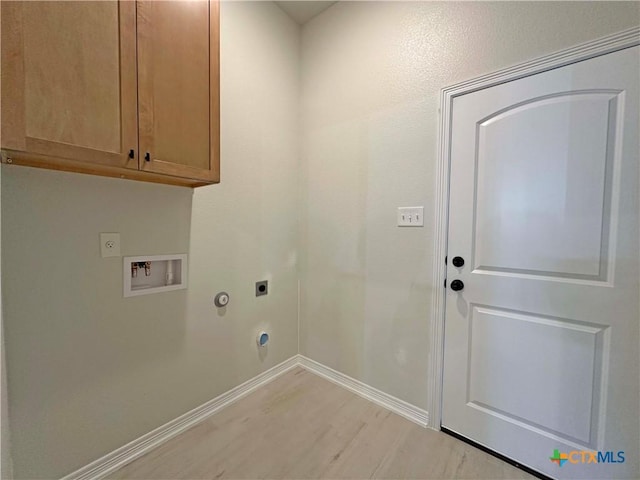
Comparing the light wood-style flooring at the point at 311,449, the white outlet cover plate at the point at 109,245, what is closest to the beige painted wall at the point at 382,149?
the light wood-style flooring at the point at 311,449

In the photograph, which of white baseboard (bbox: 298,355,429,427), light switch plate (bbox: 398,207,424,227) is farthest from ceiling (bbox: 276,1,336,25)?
white baseboard (bbox: 298,355,429,427)

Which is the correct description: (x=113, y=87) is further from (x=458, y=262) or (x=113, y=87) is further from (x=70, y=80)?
(x=458, y=262)

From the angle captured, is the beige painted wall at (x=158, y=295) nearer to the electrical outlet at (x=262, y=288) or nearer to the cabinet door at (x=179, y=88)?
the electrical outlet at (x=262, y=288)

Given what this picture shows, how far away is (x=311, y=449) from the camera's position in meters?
1.50

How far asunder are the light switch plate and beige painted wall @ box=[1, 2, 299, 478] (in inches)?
36.6

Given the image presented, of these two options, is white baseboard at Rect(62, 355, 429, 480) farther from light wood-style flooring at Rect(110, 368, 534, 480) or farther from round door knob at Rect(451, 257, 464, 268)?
round door knob at Rect(451, 257, 464, 268)

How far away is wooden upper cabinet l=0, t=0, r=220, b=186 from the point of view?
89 centimetres

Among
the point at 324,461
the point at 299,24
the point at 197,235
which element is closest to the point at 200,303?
the point at 197,235

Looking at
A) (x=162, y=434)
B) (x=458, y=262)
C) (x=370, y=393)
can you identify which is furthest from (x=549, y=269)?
(x=162, y=434)

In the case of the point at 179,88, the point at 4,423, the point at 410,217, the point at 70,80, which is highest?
the point at 179,88

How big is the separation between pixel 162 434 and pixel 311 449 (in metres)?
0.84

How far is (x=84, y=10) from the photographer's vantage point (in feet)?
3.22

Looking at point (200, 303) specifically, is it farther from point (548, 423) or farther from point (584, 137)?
point (584, 137)

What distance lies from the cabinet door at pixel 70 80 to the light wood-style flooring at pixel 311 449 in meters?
1.49
